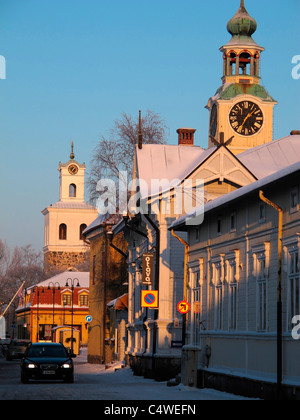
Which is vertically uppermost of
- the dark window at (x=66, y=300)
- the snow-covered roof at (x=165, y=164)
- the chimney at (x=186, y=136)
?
the chimney at (x=186, y=136)

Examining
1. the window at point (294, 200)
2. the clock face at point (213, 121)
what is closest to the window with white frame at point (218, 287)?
the window at point (294, 200)

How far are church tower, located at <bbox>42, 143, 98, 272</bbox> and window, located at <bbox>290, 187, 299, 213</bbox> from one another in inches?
5318

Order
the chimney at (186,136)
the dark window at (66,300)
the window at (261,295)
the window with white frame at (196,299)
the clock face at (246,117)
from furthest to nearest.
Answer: the dark window at (66,300) → the clock face at (246,117) → the chimney at (186,136) → the window with white frame at (196,299) → the window at (261,295)

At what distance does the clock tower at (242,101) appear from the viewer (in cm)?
6662

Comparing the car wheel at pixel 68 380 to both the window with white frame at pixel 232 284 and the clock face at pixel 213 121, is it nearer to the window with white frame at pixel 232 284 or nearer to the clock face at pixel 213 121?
the window with white frame at pixel 232 284

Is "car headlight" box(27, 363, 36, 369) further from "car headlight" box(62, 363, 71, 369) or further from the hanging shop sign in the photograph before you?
the hanging shop sign

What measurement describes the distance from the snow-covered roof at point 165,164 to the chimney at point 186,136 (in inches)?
112

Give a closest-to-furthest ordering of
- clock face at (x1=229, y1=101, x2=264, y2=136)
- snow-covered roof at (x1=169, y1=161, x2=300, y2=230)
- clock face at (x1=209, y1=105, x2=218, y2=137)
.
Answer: snow-covered roof at (x1=169, y1=161, x2=300, y2=230)
clock face at (x1=229, y1=101, x2=264, y2=136)
clock face at (x1=209, y1=105, x2=218, y2=137)

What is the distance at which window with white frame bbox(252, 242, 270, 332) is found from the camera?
23.4 m

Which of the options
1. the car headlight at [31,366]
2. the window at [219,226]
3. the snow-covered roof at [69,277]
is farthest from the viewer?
the snow-covered roof at [69,277]

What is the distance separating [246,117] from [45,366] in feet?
133

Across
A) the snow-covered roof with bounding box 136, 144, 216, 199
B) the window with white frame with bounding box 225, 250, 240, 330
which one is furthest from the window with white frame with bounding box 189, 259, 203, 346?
the snow-covered roof with bounding box 136, 144, 216, 199

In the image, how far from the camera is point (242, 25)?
71.4 m

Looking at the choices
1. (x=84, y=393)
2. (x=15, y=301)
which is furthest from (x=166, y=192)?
(x=15, y=301)
